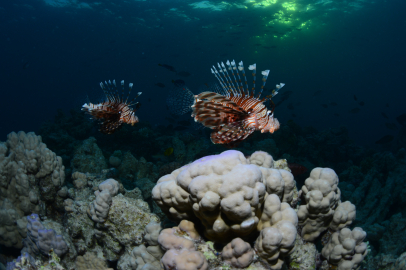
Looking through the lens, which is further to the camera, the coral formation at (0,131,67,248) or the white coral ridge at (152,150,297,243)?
the coral formation at (0,131,67,248)

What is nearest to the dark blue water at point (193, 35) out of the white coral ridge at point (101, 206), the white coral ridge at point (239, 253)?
the white coral ridge at point (101, 206)

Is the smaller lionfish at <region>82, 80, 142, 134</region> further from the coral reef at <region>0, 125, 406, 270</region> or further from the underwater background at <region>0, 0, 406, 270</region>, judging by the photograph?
the coral reef at <region>0, 125, 406, 270</region>

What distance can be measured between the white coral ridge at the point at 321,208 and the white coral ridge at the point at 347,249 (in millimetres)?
155

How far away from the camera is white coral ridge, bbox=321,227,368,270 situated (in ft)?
7.24

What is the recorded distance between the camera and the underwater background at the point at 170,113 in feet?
13.0

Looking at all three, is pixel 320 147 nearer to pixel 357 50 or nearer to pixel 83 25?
pixel 83 25

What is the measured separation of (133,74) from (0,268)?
83.6 meters

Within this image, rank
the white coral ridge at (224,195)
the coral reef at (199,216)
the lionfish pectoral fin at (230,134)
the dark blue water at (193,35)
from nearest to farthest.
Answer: the white coral ridge at (224,195) < the coral reef at (199,216) < the lionfish pectoral fin at (230,134) < the dark blue water at (193,35)

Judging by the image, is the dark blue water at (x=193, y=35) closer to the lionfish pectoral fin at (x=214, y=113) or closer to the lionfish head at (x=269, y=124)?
the lionfish pectoral fin at (x=214, y=113)

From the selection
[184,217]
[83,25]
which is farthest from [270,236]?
[83,25]

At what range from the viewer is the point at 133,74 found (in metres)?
79.6

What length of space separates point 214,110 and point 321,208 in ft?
5.45

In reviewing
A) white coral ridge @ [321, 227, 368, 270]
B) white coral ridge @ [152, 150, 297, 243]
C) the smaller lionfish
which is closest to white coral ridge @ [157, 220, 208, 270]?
white coral ridge @ [152, 150, 297, 243]

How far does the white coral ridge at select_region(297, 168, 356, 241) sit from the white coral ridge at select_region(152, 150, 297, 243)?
0.54m
